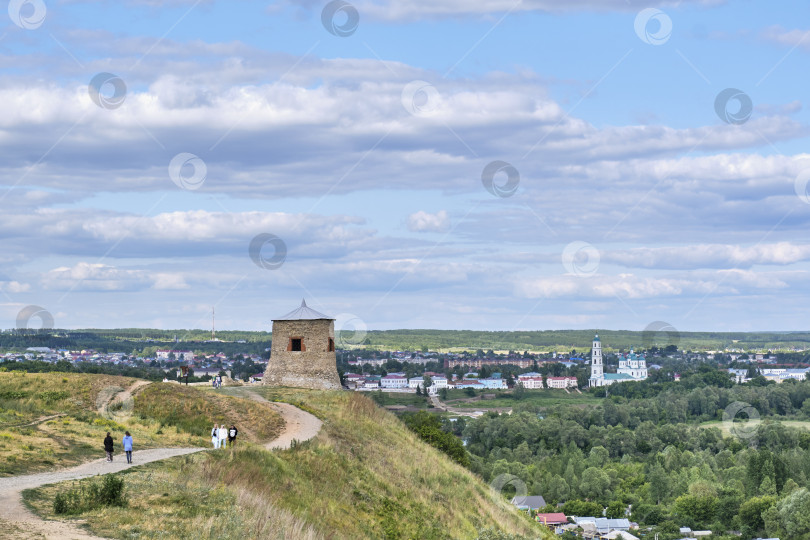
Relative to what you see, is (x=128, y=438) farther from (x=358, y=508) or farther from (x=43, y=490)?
(x=358, y=508)

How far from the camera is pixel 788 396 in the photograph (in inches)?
6476

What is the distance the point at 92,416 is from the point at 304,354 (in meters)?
15.9

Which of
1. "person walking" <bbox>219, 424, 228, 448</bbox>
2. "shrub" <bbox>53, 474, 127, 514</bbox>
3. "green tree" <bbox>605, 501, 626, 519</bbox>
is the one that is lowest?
"green tree" <bbox>605, 501, 626, 519</bbox>

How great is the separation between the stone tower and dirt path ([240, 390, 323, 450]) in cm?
382

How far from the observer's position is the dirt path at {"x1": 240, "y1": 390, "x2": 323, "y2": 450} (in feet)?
107

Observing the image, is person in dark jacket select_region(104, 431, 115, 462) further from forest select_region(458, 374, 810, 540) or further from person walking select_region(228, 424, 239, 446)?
forest select_region(458, 374, 810, 540)

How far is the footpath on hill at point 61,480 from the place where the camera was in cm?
1577

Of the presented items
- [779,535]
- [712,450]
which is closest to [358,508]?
[779,535]

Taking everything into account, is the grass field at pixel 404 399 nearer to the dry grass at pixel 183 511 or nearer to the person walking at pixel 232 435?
the person walking at pixel 232 435

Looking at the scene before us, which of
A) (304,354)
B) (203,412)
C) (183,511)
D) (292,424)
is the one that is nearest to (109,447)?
(183,511)

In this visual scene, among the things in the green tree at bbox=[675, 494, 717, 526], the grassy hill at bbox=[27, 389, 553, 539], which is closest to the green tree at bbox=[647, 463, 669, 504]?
the green tree at bbox=[675, 494, 717, 526]

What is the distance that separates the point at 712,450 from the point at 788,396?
61.6 meters

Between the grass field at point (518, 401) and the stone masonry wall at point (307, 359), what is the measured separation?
124 meters

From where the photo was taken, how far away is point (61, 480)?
68.6 feet
